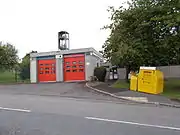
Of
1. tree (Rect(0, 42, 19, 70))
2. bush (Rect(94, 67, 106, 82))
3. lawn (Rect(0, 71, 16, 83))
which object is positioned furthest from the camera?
tree (Rect(0, 42, 19, 70))

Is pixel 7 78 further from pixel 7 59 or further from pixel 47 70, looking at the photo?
pixel 47 70

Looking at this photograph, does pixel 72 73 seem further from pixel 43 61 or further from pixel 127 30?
pixel 127 30

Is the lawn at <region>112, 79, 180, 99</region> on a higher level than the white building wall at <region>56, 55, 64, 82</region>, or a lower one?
lower

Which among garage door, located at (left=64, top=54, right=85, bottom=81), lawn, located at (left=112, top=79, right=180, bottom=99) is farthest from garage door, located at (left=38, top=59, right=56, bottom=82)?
lawn, located at (left=112, top=79, right=180, bottom=99)

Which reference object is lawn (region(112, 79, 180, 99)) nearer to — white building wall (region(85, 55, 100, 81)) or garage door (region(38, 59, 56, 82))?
white building wall (region(85, 55, 100, 81))

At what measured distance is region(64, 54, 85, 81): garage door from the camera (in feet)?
99.2

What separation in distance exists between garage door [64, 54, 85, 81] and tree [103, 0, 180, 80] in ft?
26.6

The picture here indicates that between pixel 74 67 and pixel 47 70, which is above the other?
pixel 74 67

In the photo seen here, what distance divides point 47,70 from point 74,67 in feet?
11.2

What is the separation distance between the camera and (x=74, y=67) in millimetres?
30516

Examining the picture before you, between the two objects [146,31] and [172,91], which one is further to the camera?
[146,31]

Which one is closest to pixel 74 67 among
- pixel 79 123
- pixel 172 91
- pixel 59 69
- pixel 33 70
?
pixel 59 69

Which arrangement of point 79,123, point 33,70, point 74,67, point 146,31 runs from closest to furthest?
point 79,123, point 146,31, point 74,67, point 33,70

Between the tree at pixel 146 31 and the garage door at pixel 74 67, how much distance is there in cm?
811
